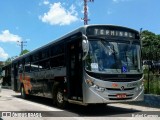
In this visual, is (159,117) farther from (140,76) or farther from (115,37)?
(115,37)

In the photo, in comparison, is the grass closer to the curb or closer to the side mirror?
the curb

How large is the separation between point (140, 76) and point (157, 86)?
309 centimetres

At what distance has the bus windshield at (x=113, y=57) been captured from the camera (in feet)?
42.4

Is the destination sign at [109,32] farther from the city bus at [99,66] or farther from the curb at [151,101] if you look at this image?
the curb at [151,101]

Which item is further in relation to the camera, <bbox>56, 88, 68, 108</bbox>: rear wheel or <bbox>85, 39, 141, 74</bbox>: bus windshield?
<bbox>56, 88, 68, 108</bbox>: rear wheel

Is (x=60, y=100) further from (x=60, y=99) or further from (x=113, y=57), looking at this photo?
(x=113, y=57)

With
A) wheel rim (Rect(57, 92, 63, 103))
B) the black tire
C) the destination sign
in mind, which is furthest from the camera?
wheel rim (Rect(57, 92, 63, 103))

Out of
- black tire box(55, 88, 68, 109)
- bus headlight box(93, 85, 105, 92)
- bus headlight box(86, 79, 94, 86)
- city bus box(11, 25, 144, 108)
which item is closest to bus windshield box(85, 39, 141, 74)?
city bus box(11, 25, 144, 108)

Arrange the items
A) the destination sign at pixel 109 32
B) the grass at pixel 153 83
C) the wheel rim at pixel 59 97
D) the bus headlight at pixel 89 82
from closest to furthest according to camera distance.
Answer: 1. the bus headlight at pixel 89 82
2. the destination sign at pixel 109 32
3. the wheel rim at pixel 59 97
4. the grass at pixel 153 83

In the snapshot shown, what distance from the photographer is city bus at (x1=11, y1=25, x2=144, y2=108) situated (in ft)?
42.2

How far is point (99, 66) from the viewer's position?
12.9 m

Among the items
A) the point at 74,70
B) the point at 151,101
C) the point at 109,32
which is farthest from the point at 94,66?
the point at 151,101

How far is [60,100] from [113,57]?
12.1 ft

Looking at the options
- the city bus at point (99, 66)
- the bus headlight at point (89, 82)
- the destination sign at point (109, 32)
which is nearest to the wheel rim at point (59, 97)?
the city bus at point (99, 66)
